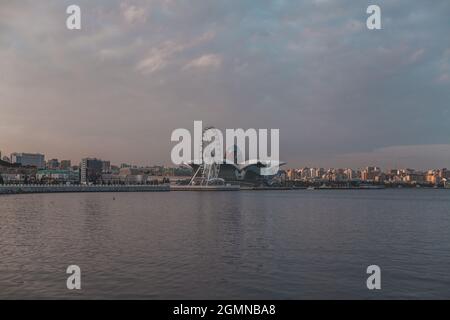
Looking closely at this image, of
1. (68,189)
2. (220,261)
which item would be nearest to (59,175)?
(68,189)

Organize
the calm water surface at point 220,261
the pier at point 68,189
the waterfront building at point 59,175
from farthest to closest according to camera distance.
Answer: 1. the waterfront building at point 59,175
2. the pier at point 68,189
3. the calm water surface at point 220,261

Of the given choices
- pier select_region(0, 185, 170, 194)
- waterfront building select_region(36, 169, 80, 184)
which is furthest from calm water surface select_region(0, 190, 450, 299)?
waterfront building select_region(36, 169, 80, 184)

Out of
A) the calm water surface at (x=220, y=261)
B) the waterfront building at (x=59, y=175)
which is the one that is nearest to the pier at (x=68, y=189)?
the waterfront building at (x=59, y=175)

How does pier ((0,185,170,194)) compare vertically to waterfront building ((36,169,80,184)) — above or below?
below

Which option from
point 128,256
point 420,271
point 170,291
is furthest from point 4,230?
point 420,271

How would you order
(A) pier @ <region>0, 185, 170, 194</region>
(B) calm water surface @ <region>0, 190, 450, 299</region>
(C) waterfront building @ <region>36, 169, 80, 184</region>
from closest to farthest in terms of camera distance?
1. (B) calm water surface @ <region>0, 190, 450, 299</region>
2. (A) pier @ <region>0, 185, 170, 194</region>
3. (C) waterfront building @ <region>36, 169, 80, 184</region>

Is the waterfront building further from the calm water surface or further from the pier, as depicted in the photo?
the calm water surface

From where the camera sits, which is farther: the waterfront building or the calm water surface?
the waterfront building

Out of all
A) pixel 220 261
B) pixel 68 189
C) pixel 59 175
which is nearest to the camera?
pixel 220 261

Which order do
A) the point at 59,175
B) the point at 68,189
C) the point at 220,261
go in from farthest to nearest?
the point at 59,175 < the point at 68,189 < the point at 220,261

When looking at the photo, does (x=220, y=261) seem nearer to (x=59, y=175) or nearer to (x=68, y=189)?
(x=68, y=189)

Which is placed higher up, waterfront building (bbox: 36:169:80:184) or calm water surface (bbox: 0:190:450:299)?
waterfront building (bbox: 36:169:80:184)

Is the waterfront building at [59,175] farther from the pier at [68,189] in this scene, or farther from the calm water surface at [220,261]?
the calm water surface at [220,261]

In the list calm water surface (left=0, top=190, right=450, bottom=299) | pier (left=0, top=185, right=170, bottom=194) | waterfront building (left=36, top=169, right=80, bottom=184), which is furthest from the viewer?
waterfront building (left=36, top=169, right=80, bottom=184)
